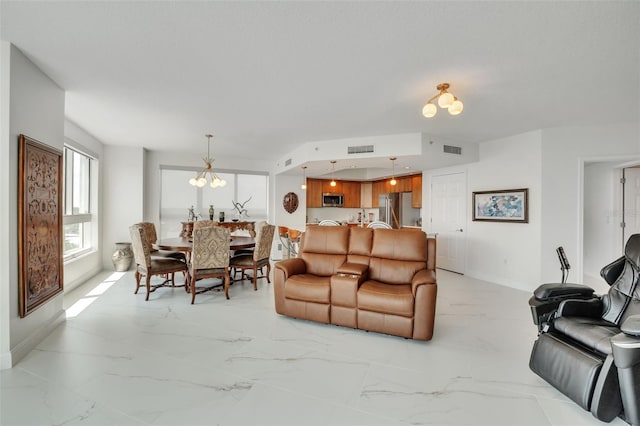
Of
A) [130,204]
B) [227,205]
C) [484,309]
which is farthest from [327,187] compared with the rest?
[484,309]

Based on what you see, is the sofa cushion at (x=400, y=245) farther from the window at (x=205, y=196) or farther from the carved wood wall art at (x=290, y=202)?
the window at (x=205, y=196)

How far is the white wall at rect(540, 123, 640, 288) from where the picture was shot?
421cm

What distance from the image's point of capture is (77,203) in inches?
201

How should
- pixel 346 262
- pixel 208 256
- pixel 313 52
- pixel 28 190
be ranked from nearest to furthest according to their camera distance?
pixel 313 52 → pixel 28 190 → pixel 346 262 → pixel 208 256

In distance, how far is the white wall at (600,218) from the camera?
16.3ft

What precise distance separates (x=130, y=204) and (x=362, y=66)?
5495 mm

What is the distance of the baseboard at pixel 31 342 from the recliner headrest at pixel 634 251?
4.90 meters

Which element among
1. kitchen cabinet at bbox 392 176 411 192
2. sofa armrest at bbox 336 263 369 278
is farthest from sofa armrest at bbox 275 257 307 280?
kitchen cabinet at bbox 392 176 411 192

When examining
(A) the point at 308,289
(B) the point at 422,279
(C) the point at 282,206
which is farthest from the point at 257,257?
(C) the point at 282,206

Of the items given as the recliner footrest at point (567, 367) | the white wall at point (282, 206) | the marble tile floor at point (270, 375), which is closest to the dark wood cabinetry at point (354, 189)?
the white wall at point (282, 206)

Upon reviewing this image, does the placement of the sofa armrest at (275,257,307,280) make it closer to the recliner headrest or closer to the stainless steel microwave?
the recliner headrest

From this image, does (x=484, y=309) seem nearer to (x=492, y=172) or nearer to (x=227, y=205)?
(x=492, y=172)

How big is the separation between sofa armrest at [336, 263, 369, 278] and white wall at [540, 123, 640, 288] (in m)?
3.14

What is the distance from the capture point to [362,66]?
2574mm
